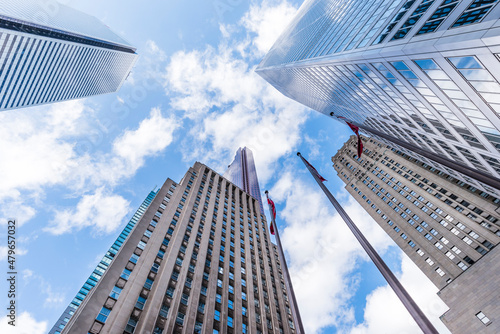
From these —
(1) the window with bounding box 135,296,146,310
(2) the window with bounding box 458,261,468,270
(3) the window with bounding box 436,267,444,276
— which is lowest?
(1) the window with bounding box 135,296,146,310

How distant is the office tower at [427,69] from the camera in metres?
19.9

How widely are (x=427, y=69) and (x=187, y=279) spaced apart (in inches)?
1529

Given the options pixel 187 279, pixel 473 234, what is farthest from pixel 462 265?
pixel 187 279

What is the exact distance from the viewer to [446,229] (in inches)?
2222

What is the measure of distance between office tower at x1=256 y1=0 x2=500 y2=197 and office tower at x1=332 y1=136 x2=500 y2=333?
66.7ft

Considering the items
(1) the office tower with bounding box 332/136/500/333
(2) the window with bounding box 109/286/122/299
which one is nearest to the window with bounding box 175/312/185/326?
(2) the window with bounding box 109/286/122/299

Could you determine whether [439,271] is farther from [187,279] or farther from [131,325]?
[131,325]

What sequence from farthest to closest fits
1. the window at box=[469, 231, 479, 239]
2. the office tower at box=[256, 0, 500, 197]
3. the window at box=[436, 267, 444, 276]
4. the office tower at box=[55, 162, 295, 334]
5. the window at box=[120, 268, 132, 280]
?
the window at box=[436, 267, 444, 276]
the window at box=[469, 231, 479, 239]
the window at box=[120, 268, 132, 280]
the office tower at box=[55, 162, 295, 334]
the office tower at box=[256, 0, 500, 197]

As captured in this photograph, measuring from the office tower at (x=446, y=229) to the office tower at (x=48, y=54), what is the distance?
418 ft

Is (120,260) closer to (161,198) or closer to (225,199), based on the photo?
(161,198)

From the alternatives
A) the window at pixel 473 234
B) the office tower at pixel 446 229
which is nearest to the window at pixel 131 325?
the office tower at pixel 446 229

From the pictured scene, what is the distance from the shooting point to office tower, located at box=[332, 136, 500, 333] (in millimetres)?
44812

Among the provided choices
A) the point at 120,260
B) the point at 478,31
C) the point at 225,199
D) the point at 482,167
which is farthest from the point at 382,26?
the point at 225,199

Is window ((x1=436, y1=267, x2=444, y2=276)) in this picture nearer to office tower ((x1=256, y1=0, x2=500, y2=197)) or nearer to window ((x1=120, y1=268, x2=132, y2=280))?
office tower ((x1=256, y1=0, x2=500, y2=197))
